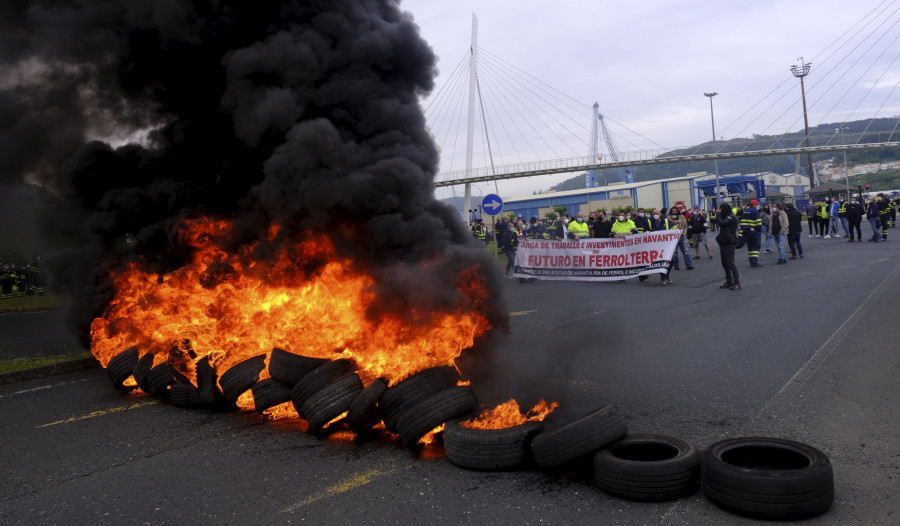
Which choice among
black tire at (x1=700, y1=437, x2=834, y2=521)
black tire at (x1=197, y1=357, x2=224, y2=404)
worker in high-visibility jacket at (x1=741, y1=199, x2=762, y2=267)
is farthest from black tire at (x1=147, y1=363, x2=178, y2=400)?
worker in high-visibility jacket at (x1=741, y1=199, x2=762, y2=267)

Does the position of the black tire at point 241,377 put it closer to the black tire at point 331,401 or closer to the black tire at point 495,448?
the black tire at point 331,401

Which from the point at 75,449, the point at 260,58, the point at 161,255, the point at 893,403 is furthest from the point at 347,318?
the point at 893,403

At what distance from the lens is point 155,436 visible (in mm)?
5176

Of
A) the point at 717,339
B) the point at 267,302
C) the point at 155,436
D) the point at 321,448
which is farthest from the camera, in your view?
the point at 717,339

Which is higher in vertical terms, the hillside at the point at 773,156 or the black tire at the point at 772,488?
the hillside at the point at 773,156

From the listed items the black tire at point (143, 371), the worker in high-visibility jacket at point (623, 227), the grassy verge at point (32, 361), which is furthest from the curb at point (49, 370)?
the worker in high-visibility jacket at point (623, 227)

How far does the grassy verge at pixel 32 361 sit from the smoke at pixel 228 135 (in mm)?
382

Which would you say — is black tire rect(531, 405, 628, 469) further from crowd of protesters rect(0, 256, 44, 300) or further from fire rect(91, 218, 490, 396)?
crowd of protesters rect(0, 256, 44, 300)

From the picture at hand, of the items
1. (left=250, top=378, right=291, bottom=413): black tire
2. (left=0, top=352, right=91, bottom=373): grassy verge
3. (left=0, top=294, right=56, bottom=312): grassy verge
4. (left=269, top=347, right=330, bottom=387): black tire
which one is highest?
(left=0, top=294, right=56, bottom=312): grassy verge

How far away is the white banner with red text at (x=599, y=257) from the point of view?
13.7 metres

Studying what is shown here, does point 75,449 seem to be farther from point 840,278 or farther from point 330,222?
point 840,278

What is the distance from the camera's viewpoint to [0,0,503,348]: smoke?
5895 millimetres

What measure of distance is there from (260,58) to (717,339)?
6356mm

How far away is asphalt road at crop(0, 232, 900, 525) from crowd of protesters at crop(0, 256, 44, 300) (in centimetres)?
1741
